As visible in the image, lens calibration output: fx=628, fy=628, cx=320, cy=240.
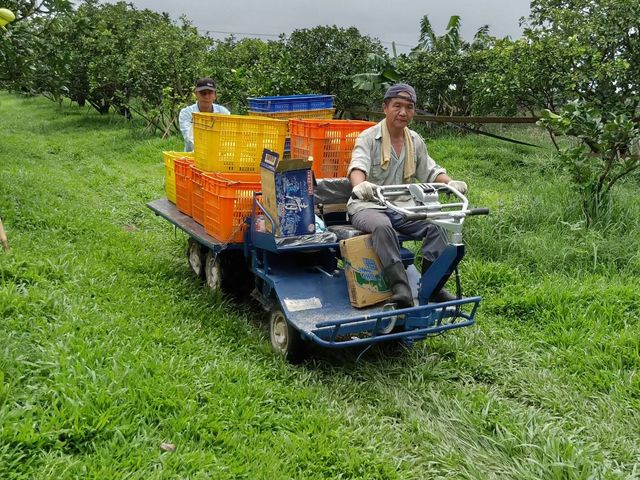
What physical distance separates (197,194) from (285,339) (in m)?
1.84

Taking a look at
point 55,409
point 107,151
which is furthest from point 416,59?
point 55,409

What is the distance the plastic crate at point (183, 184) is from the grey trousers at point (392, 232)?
1.89 m

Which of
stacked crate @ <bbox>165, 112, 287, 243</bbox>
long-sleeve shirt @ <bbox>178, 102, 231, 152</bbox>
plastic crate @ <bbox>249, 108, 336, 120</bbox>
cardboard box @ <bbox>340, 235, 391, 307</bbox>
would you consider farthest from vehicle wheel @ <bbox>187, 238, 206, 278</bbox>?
cardboard box @ <bbox>340, 235, 391, 307</bbox>

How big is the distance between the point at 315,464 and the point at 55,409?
4.42ft

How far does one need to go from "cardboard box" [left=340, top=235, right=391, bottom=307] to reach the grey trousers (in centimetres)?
8

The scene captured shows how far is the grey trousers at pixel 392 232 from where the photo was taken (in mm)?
4363

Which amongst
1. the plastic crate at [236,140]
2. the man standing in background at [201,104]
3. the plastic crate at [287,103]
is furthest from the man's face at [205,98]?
the plastic crate at [236,140]

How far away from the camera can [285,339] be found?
455 centimetres

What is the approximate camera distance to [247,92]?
15227 mm

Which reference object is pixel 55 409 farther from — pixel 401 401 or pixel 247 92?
pixel 247 92

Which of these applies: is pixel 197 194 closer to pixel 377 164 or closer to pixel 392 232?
pixel 377 164

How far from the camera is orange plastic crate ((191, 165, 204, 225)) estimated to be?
5556mm

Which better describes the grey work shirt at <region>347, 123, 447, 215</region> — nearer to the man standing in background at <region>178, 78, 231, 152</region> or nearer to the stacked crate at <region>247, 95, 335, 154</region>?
the stacked crate at <region>247, 95, 335, 154</region>

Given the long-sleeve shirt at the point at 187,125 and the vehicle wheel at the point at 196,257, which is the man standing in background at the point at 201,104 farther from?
the vehicle wheel at the point at 196,257
